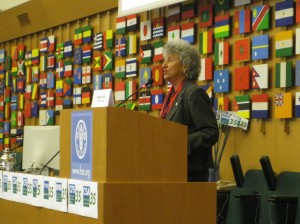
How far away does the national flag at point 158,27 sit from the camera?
5.79 metres

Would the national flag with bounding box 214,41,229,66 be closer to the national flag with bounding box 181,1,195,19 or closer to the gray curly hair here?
the national flag with bounding box 181,1,195,19

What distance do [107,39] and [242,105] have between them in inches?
91.5

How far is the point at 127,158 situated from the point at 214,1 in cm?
315

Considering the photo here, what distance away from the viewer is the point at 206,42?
5227mm

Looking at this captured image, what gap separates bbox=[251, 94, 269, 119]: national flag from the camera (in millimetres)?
4594

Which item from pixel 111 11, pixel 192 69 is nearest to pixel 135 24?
pixel 111 11

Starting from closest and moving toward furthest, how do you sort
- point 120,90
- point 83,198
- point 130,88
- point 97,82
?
1. point 83,198
2. point 130,88
3. point 120,90
4. point 97,82

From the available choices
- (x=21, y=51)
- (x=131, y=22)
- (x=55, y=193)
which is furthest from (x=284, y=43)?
(x=21, y=51)

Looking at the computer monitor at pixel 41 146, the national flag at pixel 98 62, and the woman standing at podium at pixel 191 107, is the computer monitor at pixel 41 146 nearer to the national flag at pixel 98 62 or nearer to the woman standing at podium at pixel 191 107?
the woman standing at podium at pixel 191 107

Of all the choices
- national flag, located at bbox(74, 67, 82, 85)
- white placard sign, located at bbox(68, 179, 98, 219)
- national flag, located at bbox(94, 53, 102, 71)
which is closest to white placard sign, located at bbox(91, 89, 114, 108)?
white placard sign, located at bbox(68, 179, 98, 219)

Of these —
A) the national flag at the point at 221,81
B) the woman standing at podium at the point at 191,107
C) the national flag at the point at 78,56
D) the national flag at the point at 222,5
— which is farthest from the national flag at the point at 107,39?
the woman standing at podium at the point at 191,107

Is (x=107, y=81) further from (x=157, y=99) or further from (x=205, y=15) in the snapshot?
(x=205, y=15)

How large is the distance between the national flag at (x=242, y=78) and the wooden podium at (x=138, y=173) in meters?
2.27

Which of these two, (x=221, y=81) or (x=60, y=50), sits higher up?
(x=60, y=50)
